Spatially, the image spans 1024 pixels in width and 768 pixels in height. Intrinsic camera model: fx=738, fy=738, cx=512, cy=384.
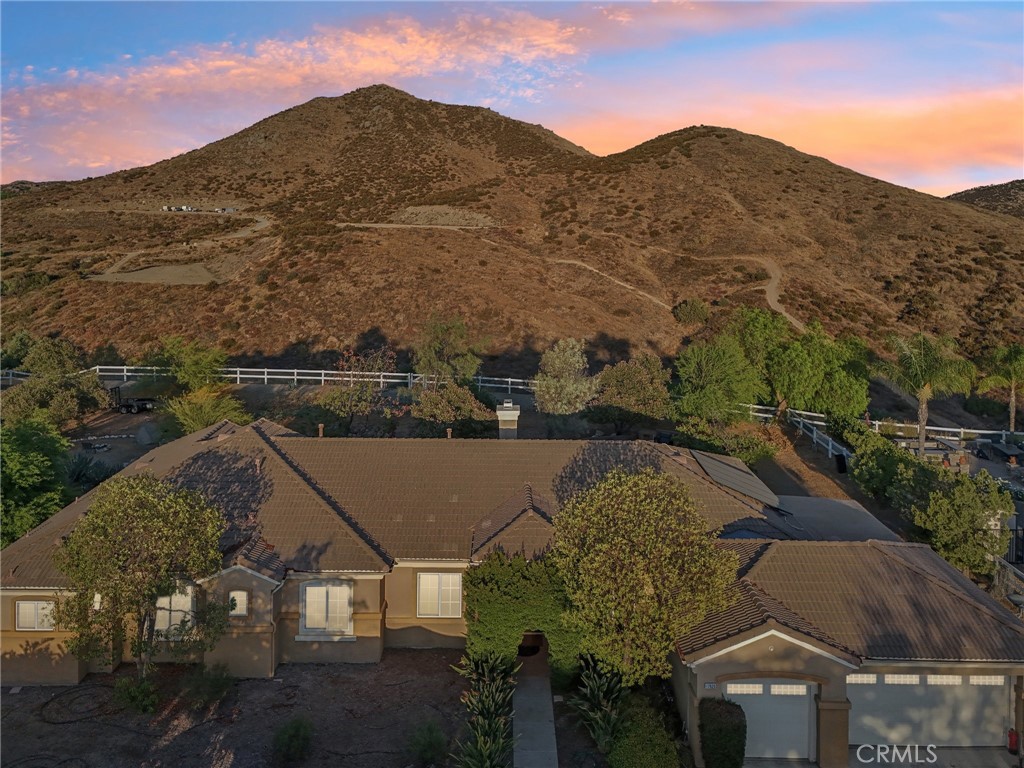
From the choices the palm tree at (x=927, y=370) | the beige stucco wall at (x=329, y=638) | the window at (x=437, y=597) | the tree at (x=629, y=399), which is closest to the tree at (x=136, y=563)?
the beige stucco wall at (x=329, y=638)

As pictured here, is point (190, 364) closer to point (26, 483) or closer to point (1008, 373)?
point (26, 483)

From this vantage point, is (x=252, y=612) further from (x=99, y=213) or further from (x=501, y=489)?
(x=99, y=213)

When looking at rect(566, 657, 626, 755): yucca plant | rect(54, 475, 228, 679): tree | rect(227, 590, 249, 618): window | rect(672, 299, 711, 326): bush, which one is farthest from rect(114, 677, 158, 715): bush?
rect(672, 299, 711, 326): bush

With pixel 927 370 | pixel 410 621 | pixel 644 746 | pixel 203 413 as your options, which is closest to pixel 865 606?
pixel 644 746

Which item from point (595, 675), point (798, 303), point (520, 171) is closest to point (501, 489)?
point (595, 675)

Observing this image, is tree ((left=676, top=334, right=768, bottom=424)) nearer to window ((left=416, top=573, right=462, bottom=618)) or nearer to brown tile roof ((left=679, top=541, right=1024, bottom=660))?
brown tile roof ((left=679, top=541, right=1024, bottom=660))
